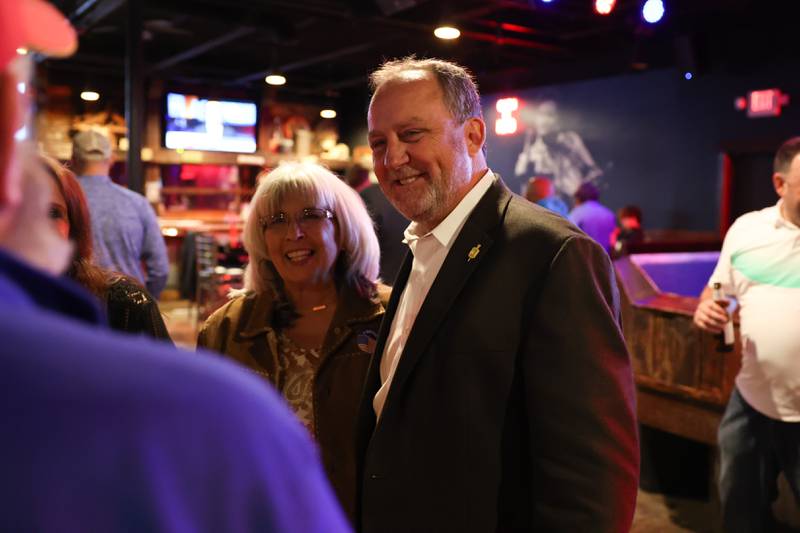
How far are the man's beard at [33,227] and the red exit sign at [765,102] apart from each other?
8146 millimetres

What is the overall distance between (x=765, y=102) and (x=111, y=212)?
6.51 meters

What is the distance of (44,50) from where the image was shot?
1.49 ft

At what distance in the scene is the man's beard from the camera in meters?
0.42

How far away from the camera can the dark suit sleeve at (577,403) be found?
144 centimetres

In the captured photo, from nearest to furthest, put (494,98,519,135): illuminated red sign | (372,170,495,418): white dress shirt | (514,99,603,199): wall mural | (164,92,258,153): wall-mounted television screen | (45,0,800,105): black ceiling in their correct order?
1. (372,170,495,418): white dress shirt
2. (45,0,800,105): black ceiling
3. (164,92,258,153): wall-mounted television screen
4. (514,99,603,199): wall mural
5. (494,98,519,135): illuminated red sign

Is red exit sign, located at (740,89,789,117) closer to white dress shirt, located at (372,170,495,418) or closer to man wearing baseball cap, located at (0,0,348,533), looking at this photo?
white dress shirt, located at (372,170,495,418)

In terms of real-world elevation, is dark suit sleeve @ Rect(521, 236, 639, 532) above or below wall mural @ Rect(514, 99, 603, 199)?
below

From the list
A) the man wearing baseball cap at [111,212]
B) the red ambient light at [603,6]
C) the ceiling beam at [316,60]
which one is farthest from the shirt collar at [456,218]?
the ceiling beam at [316,60]

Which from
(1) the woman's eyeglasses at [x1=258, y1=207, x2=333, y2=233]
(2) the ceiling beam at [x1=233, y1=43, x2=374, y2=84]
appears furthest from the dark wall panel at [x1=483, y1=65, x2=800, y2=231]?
(1) the woman's eyeglasses at [x1=258, y1=207, x2=333, y2=233]

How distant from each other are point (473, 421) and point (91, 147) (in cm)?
316

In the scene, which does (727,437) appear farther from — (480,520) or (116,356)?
(116,356)

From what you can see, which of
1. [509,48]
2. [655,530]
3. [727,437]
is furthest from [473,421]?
[509,48]

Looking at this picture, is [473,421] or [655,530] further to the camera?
[655,530]

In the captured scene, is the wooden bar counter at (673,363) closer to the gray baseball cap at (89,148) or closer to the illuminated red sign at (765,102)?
the gray baseball cap at (89,148)
